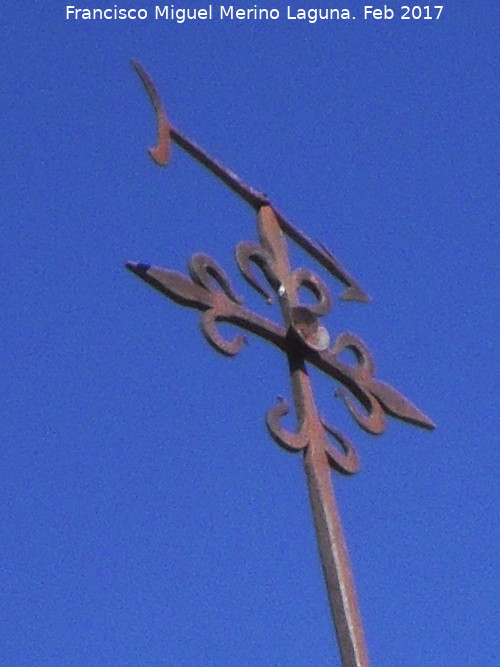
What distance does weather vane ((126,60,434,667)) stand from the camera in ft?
10.8

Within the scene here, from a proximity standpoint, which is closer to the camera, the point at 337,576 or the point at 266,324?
the point at 337,576

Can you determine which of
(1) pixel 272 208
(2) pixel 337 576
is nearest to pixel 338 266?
(1) pixel 272 208

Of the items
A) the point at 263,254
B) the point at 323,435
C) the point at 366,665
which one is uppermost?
the point at 263,254

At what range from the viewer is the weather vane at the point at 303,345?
10.8 ft

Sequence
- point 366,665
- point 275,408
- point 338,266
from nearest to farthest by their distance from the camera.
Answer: point 366,665 → point 275,408 → point 338,266

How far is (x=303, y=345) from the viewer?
3.60m

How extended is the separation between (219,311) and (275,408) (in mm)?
264

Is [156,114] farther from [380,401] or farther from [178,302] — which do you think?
[380,401]

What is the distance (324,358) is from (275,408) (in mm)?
228

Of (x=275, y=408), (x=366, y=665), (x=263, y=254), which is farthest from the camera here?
(x=263, y=254)

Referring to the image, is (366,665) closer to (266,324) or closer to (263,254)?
(266,324)

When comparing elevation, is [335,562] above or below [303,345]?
below

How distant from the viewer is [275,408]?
3.49 m

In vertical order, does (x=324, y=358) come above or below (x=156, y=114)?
below
